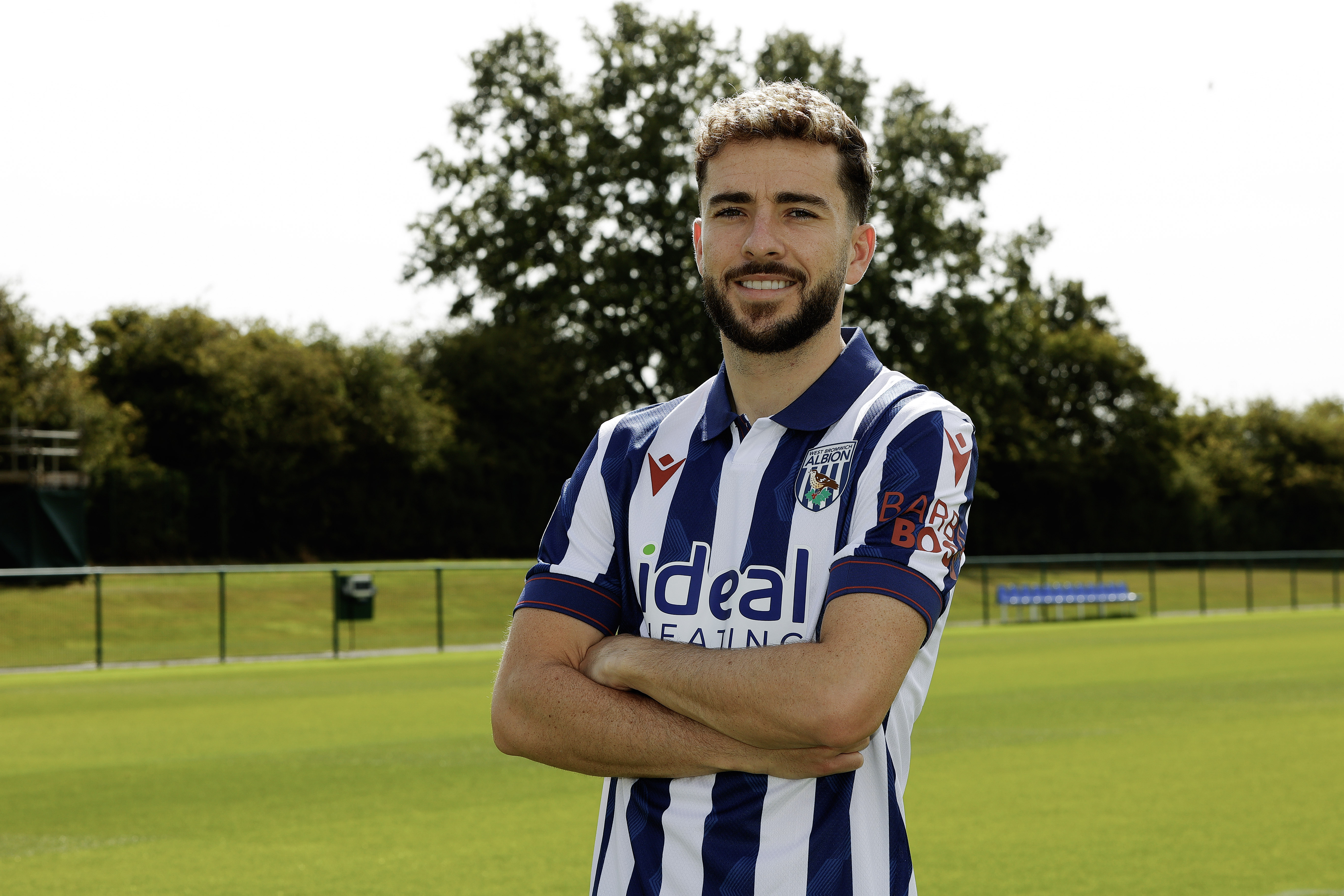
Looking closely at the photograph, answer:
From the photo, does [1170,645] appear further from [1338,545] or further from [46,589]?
[1338,545]

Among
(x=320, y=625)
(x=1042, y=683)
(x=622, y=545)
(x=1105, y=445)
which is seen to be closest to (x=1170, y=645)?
(x=1042, y=683)

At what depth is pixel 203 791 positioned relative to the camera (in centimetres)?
912

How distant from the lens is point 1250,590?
35562 millimetres

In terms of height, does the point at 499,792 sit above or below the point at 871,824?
below

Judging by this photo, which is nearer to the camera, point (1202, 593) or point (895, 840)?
point (895, 840)

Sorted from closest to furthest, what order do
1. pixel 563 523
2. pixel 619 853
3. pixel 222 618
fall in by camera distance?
pixel 619 853 < pixel 563 523 < pixel 222 618

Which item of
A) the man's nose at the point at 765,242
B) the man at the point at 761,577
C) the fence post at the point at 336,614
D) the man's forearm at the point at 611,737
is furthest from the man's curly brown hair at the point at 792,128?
the fence post at the point at 336,614

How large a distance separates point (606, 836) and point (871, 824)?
0.46 metres

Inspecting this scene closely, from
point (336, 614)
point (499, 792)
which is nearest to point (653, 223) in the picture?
point (336, 614)

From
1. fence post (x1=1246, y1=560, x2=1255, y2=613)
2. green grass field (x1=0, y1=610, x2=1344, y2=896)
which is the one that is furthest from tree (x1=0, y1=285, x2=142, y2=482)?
fence post (x1=1246, y1=560, x2=1255, y2=613)

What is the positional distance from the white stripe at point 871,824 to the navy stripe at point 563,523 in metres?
0.67

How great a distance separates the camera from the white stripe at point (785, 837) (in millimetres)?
2217

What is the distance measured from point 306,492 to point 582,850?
29782 mm

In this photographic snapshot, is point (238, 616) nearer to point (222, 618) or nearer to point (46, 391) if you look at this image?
point (222, 618)
